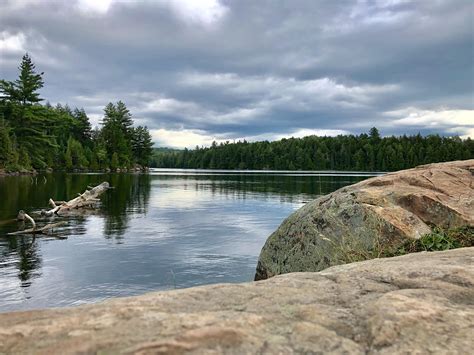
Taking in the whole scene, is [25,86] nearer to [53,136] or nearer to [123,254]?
[53,136]

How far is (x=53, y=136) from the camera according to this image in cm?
9669

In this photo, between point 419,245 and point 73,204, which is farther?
point 73,204

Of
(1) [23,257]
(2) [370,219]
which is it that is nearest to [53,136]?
(1) [23,257]

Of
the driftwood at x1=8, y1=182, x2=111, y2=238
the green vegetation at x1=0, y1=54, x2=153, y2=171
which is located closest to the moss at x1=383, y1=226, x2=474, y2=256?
the driftwood at x1=8, y1=182, x2=111, y2=238

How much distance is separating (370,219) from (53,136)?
100060 millimetres

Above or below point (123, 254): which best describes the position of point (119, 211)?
above

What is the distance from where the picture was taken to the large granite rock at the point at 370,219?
8617 millimetres

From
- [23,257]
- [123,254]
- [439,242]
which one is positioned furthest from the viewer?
[123,254]

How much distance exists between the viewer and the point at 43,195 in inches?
1578

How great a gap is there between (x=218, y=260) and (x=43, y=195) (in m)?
29.9

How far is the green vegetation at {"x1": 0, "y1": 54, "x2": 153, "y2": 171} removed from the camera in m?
84.3

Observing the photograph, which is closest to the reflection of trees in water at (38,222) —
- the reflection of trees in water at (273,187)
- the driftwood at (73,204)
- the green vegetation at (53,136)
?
the driftwood at (73,204)

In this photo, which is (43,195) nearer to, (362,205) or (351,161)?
(362,205)

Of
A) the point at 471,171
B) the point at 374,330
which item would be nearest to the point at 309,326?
the point at 374,330
